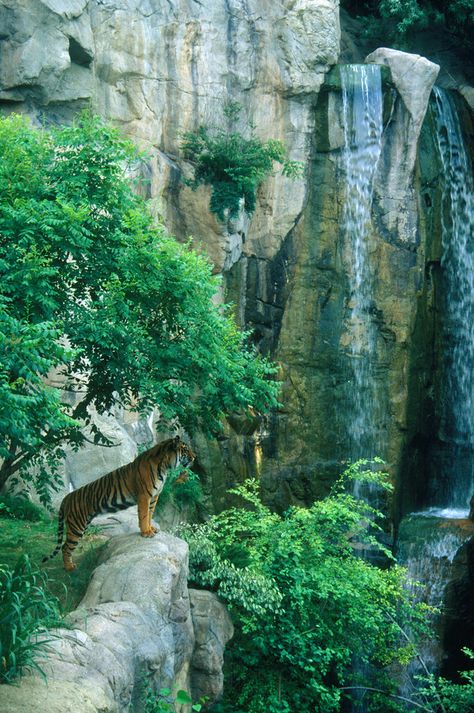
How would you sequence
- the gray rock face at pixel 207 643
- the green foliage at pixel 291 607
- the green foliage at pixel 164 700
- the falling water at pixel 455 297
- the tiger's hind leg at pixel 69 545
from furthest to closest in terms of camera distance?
1. the falling water at pixel 455 297
2. the green foliage at pixel 291 607
3. the tiger's hind leg at pixel 69 545
4. the gray rock face at pixel 207 643
5. the green foliage at pixel 164 700

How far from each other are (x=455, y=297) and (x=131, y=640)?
1469cm

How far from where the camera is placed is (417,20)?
72.1ft

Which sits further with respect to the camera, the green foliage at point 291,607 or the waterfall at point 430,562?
the waterfall at point 430,562

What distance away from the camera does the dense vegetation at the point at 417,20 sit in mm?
21672

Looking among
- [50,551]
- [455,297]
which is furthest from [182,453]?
[455,297]

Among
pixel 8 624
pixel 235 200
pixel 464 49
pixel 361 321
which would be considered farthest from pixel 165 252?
pixel 464 49

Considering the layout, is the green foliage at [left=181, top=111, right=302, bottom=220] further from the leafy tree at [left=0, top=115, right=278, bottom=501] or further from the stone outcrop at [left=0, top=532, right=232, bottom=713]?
the stone outcrop at [left=0, top=532, right=232, bottom=713]

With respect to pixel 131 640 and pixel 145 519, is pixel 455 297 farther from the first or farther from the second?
pixel 131 640

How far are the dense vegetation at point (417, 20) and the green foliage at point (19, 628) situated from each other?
18.6m

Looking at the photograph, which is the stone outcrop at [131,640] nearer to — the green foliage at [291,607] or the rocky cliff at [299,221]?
the green foliage at [291,607]

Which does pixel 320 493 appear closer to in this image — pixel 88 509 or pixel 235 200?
pixel 235 200

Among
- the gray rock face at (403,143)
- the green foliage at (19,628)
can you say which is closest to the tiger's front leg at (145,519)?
the green foliage at (19,628)

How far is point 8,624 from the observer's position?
266 inches

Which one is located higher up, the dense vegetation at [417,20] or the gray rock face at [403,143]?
the dense vegetation at [417,20]
